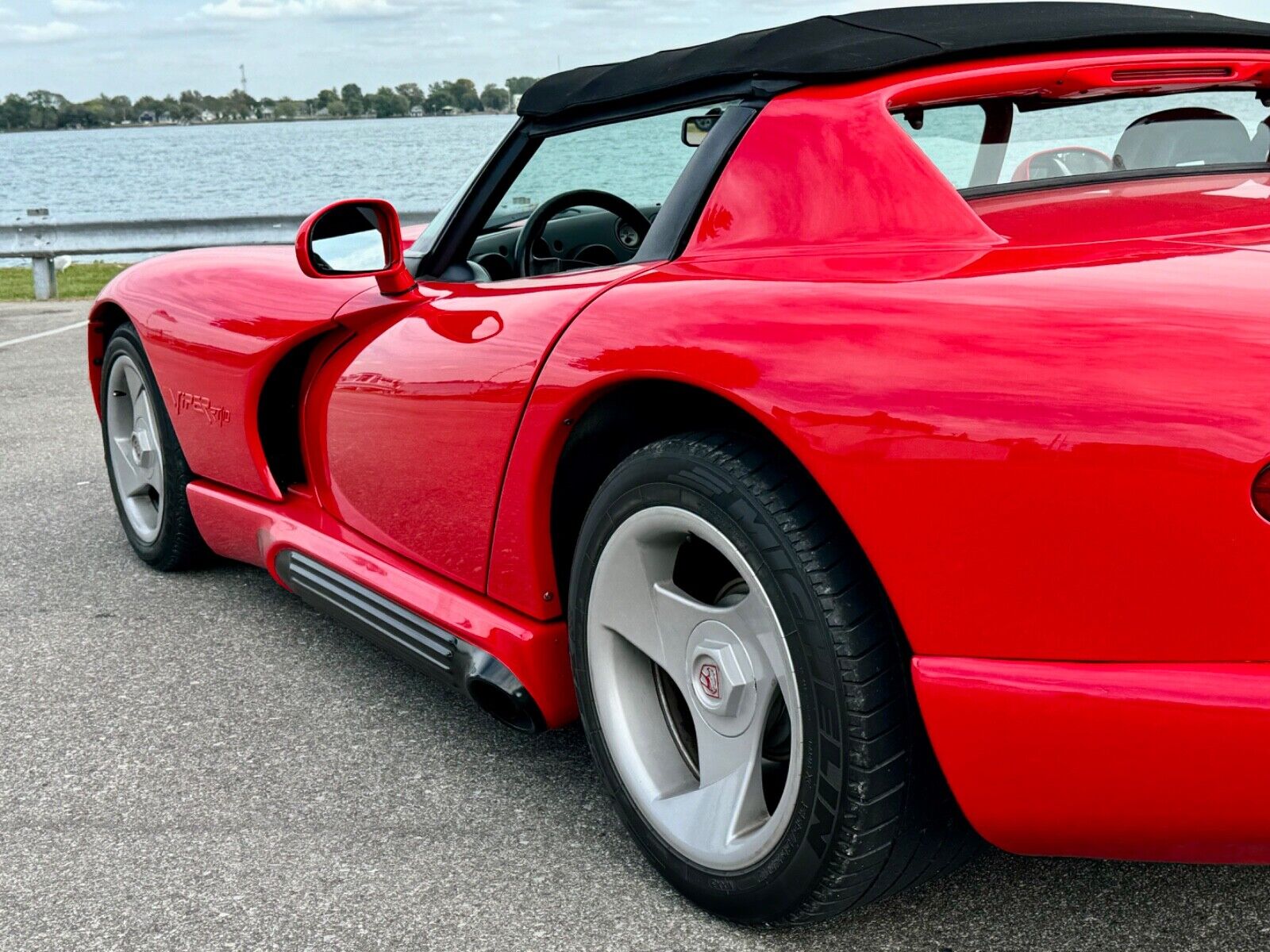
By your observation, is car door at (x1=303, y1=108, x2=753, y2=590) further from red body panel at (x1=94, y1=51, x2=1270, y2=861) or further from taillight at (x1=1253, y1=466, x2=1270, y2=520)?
taillight at (x1=1253, y1=466, x2=1270, y2=520)

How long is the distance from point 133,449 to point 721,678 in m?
2.59

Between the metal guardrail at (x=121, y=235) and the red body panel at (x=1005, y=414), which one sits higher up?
the red body panel at (x=1005, y=414)

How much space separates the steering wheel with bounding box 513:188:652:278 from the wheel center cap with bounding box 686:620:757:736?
3.59 feet

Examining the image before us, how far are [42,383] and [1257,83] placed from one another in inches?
256

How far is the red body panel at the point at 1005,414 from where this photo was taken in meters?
1.42

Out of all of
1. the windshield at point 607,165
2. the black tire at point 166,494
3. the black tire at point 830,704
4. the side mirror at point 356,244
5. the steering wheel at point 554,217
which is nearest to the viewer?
the black tire at point 830,704

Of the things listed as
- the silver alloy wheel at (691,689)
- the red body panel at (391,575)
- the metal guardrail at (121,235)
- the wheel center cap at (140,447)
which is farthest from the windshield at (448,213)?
the metal guardrail at (121,235)

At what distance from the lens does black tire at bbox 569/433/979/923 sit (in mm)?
1664

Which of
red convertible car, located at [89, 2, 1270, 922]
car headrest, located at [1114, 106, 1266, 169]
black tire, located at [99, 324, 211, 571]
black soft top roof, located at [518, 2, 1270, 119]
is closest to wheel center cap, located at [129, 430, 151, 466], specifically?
black tire, located at [99, 324, 211, 571]

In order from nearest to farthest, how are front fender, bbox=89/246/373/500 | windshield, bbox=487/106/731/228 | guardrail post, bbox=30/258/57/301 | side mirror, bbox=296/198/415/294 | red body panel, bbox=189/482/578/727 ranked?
1. red body panel, bbox=189/482/578/727
2. windshield, bbox=487/106/731/228
3. side mirror, bbox=296/198/415/294
4. front fender, bbox=89/246/373/500
5. guardrail post, bbox=30/258/57/301

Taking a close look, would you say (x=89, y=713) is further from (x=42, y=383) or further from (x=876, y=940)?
(x=42, y=383)

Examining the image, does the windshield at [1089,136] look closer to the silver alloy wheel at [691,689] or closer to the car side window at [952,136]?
the car side window at [952,136]

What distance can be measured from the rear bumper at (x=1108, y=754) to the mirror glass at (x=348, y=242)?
5.32ft

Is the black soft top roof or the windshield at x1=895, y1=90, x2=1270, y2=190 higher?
the black soft top roof
